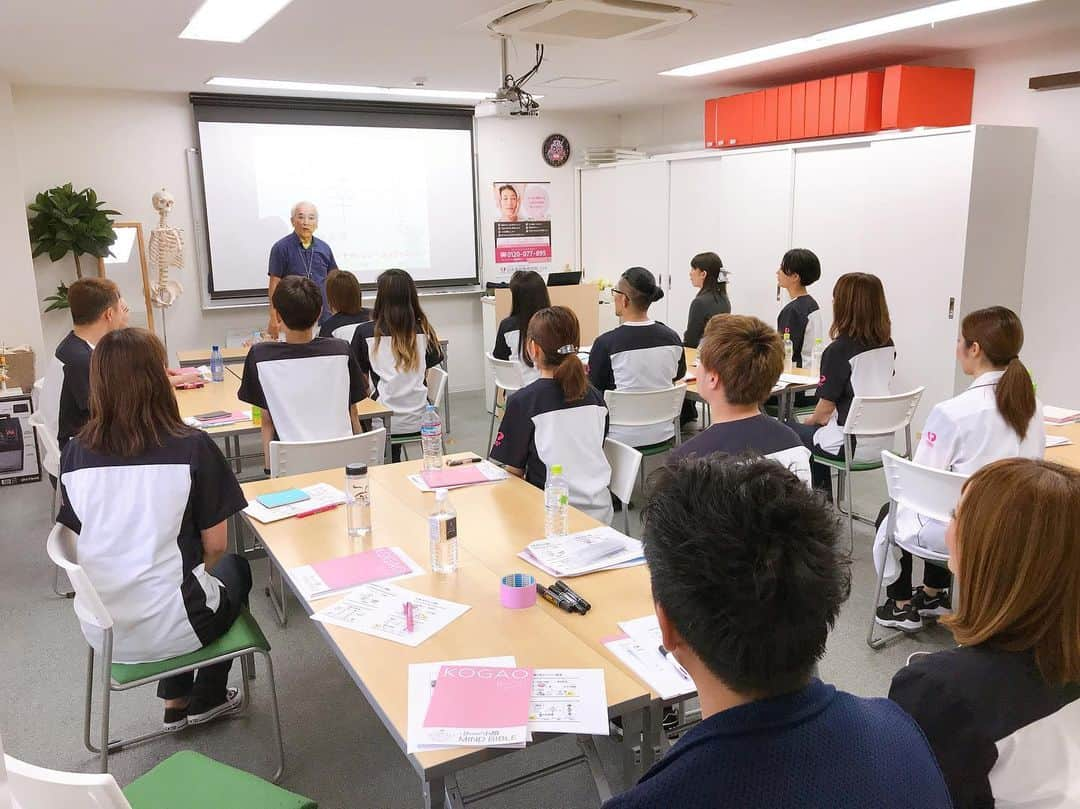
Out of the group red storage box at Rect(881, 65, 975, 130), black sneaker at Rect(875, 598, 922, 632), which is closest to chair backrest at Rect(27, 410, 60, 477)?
black sneaker at Rect(875, 598, 922, 632)

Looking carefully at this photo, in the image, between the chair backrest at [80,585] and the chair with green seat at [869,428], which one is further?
the chair with green seat at [869,428]

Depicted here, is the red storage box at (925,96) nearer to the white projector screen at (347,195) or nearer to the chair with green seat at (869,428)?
the chair with green seat at (869,428)

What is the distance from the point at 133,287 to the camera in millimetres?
6805

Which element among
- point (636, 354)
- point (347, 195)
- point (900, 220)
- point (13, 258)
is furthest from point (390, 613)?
point (347, 195)

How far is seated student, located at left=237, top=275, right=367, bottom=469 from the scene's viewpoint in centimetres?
362

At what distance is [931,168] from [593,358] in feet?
9.36

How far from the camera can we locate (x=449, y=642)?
1.90m

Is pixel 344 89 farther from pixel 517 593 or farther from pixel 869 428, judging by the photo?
pixel 517 593

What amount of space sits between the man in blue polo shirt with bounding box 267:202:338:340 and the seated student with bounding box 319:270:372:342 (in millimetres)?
1177

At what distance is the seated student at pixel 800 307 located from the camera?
5.33 meters

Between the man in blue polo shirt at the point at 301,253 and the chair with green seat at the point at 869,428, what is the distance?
396 centimetres

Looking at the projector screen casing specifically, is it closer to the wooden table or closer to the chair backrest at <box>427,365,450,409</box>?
the chair backrest at <box>427,365,450,409</box>

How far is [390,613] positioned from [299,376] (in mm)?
1921

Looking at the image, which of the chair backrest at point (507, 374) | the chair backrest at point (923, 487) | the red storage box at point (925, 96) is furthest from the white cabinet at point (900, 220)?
the chair backrest at point (923, 487)
